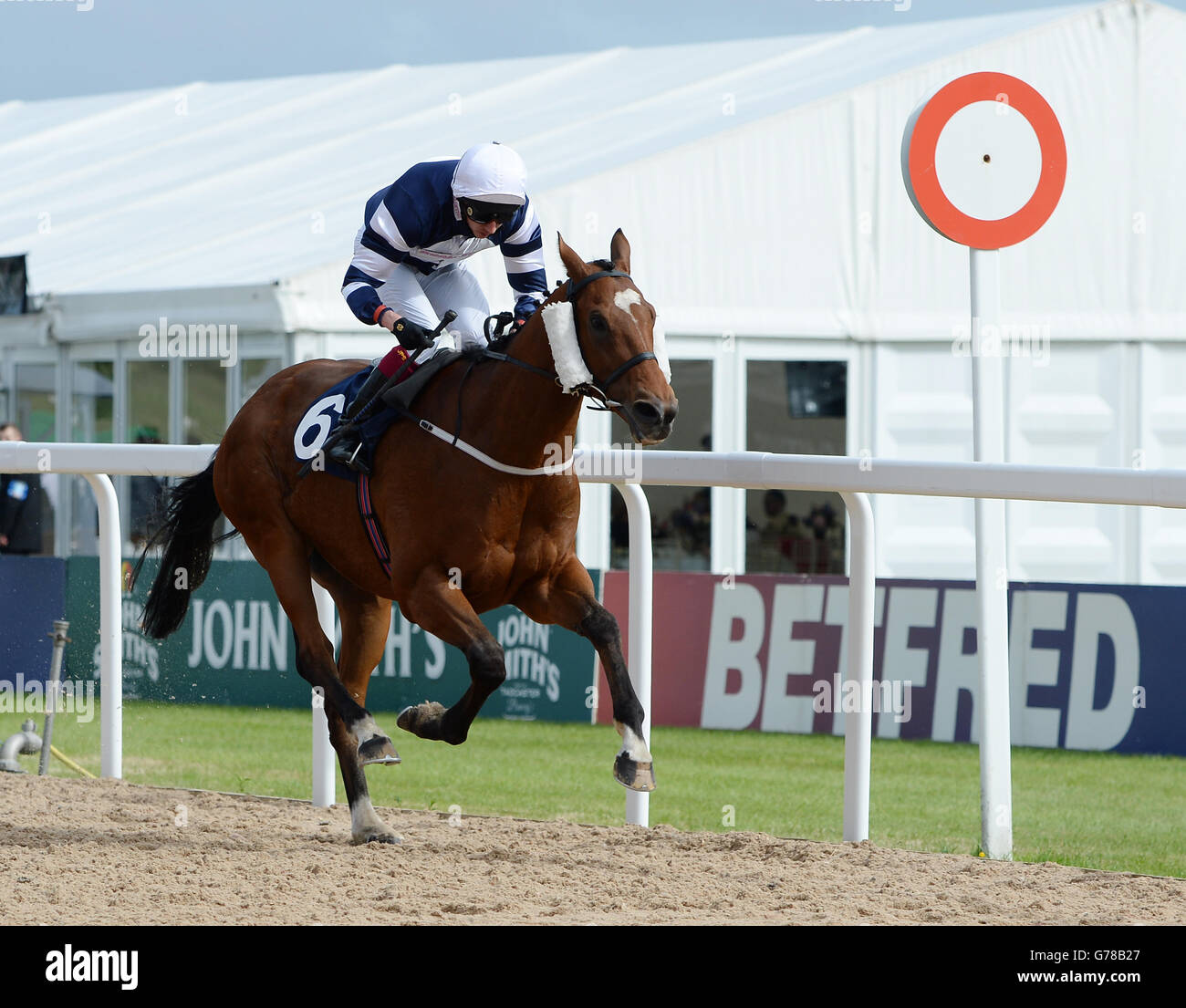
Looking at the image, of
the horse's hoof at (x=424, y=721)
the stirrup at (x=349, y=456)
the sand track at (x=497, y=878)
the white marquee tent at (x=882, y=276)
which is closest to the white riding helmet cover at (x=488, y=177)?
the stirrup at (x=349, y=456)

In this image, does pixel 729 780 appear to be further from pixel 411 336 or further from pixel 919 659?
pixel 411 336

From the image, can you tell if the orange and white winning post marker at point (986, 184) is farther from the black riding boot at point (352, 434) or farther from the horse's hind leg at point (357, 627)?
the horse's hind leg at point (357, 627)

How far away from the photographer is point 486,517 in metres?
4.74

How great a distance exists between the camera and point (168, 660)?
6.49 m

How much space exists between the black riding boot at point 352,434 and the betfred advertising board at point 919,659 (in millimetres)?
3462

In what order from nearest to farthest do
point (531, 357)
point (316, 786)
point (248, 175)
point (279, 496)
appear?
1. point (531, 357)
2. point (279, 496)
3. point (316, 786)
4. point (248, 175)

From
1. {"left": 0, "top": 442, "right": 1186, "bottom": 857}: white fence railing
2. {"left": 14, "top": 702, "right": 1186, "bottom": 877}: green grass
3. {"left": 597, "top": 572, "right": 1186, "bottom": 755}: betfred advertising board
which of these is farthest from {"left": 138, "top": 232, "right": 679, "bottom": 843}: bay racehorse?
{"left": 597, "top": 572, "right": 1186, "bottom": 755}: betfred advertising board

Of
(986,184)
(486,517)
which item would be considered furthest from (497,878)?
(986,184)

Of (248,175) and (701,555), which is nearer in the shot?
(701,555)

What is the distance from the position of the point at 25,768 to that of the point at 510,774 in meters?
2.14

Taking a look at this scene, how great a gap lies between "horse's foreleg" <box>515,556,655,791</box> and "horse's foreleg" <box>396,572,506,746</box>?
0.21 metres

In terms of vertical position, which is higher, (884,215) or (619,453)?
(884,215)

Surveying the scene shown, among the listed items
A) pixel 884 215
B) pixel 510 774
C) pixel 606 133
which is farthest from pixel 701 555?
pixel 510 774
